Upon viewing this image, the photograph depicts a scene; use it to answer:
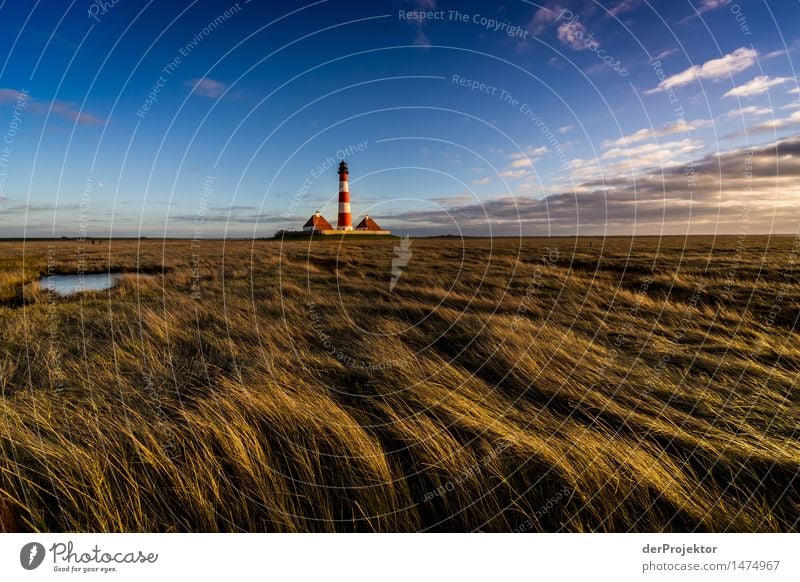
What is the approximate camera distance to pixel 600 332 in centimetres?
788

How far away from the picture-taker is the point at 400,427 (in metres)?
3.78

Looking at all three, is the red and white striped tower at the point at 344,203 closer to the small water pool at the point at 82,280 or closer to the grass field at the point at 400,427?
the small water pool at the point at 82,280

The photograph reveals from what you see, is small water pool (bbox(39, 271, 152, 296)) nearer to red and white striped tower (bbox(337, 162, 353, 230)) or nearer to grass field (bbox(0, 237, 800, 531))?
grass field (bbox(0, 237, 800, 531))

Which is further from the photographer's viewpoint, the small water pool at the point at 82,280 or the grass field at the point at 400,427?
the small water pool at the point at 82,280

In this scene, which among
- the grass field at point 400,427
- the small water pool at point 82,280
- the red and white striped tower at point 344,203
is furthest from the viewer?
the red and white striped tower at point 344,203

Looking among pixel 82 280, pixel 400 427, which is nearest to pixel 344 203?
pixel 82 280

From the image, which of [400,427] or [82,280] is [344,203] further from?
[400,427]

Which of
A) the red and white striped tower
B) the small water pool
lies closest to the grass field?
the small water pool

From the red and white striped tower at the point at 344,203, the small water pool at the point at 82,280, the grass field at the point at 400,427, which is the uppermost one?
the red and white striped tower at the point at 344,203

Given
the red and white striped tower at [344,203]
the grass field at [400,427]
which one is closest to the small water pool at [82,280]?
the grass field at [400,427]

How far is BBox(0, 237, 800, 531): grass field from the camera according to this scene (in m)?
2.86

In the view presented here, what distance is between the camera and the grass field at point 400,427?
2.86 meters

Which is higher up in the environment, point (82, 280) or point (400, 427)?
point (82, 280)
